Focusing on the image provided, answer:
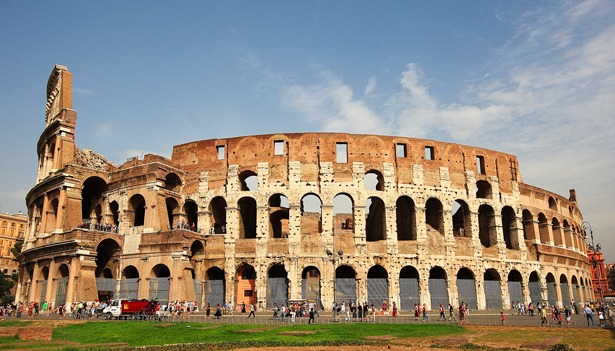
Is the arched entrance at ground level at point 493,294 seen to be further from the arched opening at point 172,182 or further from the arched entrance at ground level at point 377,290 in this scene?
the arched opening at point 172,182

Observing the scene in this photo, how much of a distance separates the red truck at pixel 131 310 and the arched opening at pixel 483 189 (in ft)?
83.9

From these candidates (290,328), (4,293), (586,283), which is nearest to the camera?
(290,328)

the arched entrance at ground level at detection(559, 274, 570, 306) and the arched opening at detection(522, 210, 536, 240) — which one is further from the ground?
the arched opening at detection(522, 210, 536, 240)

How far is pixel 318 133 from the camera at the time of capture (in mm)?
35125

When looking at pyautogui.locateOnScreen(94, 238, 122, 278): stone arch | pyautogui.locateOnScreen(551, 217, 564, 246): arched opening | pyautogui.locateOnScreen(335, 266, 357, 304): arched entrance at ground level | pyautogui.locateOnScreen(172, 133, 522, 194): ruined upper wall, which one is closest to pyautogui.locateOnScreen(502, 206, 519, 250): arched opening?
pyautogui.locateOnScreen(172, 133, 522, 194): ruined upper wall

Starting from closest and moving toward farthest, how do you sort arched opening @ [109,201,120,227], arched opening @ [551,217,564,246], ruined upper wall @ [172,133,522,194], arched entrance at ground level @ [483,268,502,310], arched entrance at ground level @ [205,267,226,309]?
arched entrance at ground level @ [205,267,226,309] → ruined upper wall @ [172,133,522,194] → arched entrance at ground level @ [483,268,502,310] → arched opening @ [109,201,120,227] → arched opening @ [551,217,564,246]

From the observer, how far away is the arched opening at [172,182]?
120 ft

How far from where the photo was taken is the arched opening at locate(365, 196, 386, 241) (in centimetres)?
3525

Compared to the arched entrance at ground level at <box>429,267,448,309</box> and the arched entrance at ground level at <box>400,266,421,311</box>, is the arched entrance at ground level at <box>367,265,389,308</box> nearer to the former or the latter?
the arched entrance at ground level at <box>400,266,421,311</box>

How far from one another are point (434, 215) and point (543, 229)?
1184cm

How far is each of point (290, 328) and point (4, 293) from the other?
51643 mm

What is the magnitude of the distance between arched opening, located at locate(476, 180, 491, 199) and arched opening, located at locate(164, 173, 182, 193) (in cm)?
2318

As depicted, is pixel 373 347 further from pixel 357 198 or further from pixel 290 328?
pixel 357 198

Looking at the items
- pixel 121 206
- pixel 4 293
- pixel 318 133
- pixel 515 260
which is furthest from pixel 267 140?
pixel 4 293
